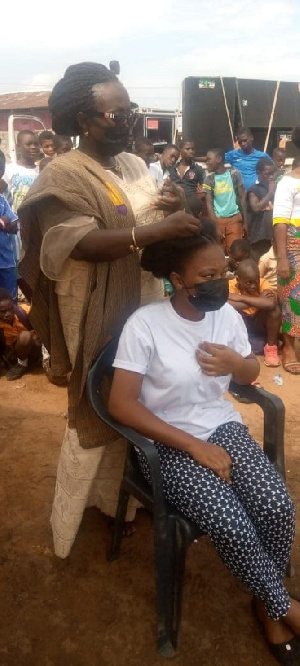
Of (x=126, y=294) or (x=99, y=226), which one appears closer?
(x=99, y=226)

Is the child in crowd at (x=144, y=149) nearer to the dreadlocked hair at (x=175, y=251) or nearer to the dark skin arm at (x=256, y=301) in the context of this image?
the dark skin arm at (x=256, y=301)

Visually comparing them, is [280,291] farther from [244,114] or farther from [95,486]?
[244,114]

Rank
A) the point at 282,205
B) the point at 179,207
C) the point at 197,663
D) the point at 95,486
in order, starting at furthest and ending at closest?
the point at 282,205 < the point at 95,486 < the point at 179,207 < the point at 197,663

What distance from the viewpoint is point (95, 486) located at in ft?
7.97

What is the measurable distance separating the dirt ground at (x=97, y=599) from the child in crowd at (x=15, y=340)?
1729mm

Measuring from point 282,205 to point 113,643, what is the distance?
3.26 metres

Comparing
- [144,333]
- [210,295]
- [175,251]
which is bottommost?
[144,333]

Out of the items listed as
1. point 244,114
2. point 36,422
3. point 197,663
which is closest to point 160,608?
point 197,663

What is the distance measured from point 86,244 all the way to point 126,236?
14 centimetres

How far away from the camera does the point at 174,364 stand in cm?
193

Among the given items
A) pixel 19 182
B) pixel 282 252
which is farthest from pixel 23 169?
pixel 282 252

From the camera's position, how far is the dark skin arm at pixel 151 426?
1.87m

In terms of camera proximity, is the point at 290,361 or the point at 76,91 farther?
the point at 290,361

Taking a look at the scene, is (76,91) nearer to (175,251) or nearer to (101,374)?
(175,251)
